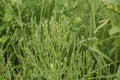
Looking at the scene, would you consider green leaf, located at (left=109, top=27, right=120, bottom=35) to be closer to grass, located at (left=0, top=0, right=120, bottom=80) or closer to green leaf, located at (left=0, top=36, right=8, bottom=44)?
grass, located at (left=0, top=0, right=120, bottom=80)

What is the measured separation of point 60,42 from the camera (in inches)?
69.9

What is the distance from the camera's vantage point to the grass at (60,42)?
182 cm

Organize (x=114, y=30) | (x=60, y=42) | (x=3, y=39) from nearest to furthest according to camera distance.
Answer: (x=60, y=42) < (x=114, y=30) < (x=3, y=39)

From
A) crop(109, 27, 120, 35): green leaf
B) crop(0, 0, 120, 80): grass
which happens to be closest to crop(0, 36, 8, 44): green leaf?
crop(0, 0, 120, 80): grass

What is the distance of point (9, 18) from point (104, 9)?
73cm

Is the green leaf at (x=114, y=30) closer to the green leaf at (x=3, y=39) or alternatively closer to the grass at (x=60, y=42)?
the grass at (x=60, y=42)

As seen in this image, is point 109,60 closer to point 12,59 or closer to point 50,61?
point 50,61

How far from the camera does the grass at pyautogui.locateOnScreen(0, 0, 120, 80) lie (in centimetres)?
182

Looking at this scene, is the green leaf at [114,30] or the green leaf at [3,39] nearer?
the green leaf at [114,30]

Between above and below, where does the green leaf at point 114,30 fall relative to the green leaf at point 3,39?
above

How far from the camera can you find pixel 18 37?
231cm

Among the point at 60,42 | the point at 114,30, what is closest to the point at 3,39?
the point at 60,42

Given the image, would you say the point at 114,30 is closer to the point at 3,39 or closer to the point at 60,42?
the point at 60,42

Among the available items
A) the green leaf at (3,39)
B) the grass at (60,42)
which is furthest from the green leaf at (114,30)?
the green leaf at (3,39)
